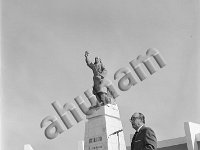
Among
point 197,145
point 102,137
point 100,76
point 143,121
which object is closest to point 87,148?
point 102,137

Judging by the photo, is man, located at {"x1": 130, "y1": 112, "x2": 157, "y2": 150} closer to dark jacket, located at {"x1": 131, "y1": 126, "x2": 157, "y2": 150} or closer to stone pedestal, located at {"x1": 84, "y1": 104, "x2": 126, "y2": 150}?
dark jacket, located at {"x1": 131, "y1": 126, "x2": 157, "y2": 150}

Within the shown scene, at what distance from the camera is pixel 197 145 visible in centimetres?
1719

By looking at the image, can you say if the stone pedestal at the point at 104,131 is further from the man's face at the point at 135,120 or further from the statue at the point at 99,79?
the man's face at the point at 135,120

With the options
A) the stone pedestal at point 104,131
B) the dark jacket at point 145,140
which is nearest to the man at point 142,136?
the dark jacket at point 145,140

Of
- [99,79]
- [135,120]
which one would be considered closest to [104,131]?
[99,79]

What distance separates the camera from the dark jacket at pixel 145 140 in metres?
4.27

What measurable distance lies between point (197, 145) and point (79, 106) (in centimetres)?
897

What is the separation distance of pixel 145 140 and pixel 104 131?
698 cm

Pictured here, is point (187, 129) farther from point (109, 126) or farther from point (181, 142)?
point (109, 126)

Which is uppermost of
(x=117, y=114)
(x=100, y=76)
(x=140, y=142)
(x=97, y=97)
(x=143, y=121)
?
(x=100, y=76)

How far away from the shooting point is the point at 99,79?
491 inches

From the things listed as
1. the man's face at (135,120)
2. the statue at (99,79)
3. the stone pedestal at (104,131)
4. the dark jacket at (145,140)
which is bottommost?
the dark jacket at (145,140)

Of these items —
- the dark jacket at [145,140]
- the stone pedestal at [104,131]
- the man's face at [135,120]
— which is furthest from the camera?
the stone pedestal at [104,131]

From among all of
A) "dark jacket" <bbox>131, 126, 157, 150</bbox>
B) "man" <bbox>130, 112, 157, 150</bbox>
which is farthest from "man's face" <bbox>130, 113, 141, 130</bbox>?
"dark jacket" <bbox>131, 126, 157, 150</bbox>
